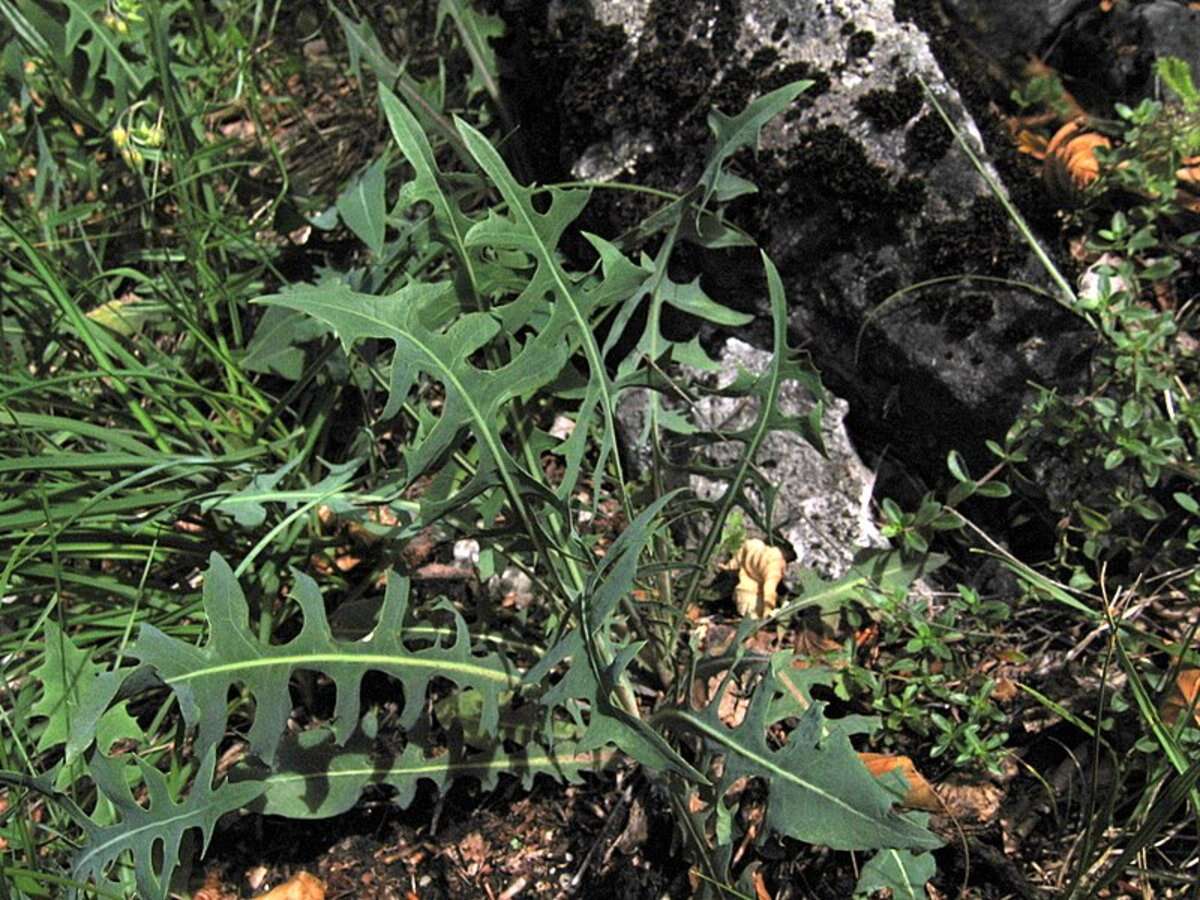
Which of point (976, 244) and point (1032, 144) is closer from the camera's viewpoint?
point (976, 244)

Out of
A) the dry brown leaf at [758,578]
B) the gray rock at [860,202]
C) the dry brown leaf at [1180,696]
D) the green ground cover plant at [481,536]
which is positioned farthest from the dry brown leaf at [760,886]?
the gray rock at [860,202]

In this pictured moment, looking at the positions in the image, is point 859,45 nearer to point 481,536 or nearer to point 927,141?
point 927,141

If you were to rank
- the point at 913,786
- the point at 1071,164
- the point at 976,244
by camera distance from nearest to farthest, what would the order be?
1. the point at 913,786
2. the point at 976,244
3. the point at 1071,164

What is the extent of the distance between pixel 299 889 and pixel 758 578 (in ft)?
3.03

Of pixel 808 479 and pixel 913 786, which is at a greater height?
pixel 808 479

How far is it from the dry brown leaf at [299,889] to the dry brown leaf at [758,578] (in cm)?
84

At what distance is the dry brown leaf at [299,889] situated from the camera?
6.06 ft

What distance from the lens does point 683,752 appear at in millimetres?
1876

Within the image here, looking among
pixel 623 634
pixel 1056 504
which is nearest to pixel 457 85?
pixel 623 634

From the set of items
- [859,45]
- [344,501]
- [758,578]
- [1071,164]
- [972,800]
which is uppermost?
[859,45]

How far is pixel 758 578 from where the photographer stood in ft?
6.88

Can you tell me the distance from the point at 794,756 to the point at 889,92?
124 centimetres

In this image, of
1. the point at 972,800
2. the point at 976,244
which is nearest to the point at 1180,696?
the point at 972,800

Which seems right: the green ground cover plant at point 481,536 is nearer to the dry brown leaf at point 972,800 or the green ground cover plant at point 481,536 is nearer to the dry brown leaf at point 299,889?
the dry brown leaf at point 972,800
